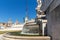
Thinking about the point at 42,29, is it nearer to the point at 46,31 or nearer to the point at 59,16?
the point at 46,31

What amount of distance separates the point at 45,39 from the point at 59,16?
203 centimetres

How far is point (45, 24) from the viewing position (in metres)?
14.0

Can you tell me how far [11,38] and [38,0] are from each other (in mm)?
13186

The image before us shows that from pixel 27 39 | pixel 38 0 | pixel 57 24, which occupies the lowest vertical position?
pixel 27 39

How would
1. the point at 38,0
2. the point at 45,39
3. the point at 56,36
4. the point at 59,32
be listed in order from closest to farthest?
the point at 59,32 < the point at 56,36 < the point at 45,39 < the point at 38,0

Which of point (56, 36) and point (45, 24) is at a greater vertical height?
point (45, 24)

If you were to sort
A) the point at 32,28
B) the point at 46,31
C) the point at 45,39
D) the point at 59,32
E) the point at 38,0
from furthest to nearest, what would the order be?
1. the point at 38,0
2. the point at 32,28
3. the point at 46,31
4. the point at 45,39
5. the point at 59,32

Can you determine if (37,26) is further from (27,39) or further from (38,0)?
(38,0)

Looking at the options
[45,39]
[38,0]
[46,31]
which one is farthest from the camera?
[38,0]

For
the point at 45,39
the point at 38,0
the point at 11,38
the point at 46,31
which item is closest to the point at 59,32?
the point at 45,39

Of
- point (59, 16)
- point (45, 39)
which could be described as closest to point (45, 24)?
point (45, 39)

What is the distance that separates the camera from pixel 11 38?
11.4 metres

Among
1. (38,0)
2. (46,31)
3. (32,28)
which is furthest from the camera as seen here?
(38,0)

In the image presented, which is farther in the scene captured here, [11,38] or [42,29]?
[42,29]
